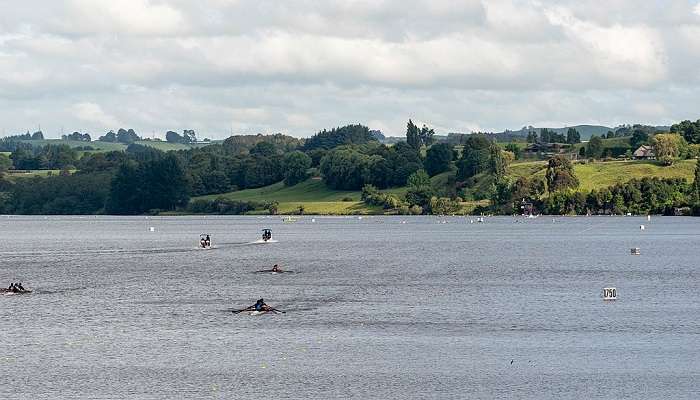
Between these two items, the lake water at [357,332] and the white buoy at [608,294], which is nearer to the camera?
the lake water at [357,332]

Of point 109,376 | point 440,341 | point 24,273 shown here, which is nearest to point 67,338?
point 109,376

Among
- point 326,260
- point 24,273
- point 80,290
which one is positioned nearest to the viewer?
point 80,290

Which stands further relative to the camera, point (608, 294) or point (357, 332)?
point (608, 294)

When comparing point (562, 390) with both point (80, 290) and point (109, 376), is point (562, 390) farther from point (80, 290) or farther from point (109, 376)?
point (80, 290)

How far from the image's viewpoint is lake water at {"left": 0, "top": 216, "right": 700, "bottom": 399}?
5653 cm

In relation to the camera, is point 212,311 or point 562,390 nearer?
point 562,390

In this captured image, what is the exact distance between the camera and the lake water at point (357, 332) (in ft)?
185

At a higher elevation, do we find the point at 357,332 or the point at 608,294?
the point at 357,332

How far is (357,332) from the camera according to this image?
2918 inches

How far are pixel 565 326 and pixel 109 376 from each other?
31184mm

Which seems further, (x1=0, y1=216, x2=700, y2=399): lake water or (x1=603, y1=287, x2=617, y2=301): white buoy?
(x1=603, y1=287, x2=617, y2=301): white buoy

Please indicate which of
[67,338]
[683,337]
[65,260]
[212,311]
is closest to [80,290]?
[212,311]

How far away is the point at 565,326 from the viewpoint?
3007 inches

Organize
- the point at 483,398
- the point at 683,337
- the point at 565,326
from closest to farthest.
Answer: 1. the point at 483,398
2. the point at 683,337
3. the point at 565,326
